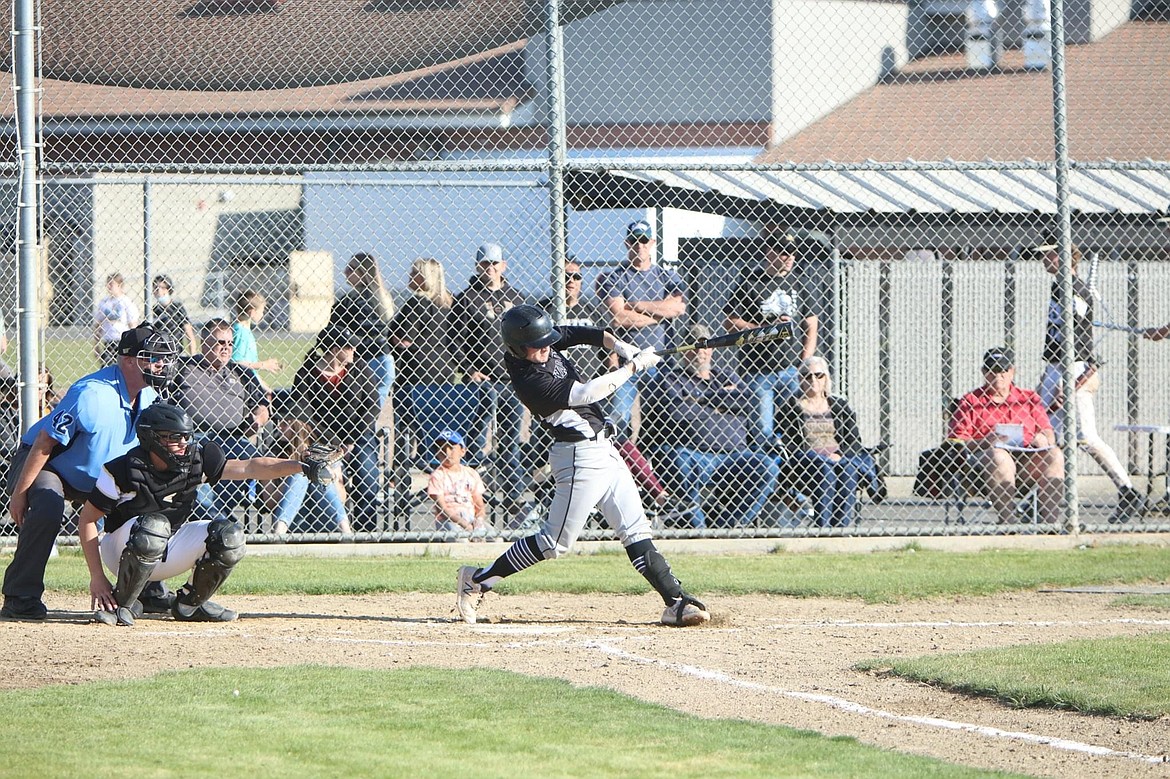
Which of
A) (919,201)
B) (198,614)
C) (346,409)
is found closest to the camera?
(198,614)

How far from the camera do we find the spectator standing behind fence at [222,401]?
9.55 metres

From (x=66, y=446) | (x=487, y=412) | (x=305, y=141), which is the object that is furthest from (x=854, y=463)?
(x=66, y=446)

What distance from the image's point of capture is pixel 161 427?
6.94m

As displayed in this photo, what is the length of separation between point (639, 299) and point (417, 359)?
4.99 feet

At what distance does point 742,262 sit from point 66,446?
5043mm

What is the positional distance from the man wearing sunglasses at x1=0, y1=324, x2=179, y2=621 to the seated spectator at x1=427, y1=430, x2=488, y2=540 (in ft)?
8.73

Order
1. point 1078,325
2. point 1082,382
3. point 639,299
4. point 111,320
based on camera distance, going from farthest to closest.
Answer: point 111,320 → point 1078,325 → point 1082,382 → point 639,299

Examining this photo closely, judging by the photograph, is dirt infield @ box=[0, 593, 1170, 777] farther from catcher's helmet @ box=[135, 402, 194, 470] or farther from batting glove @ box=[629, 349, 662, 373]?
batting glove @ box=[629, 349, 662, 373]

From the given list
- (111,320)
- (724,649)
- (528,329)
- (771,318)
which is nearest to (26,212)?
(111,320)

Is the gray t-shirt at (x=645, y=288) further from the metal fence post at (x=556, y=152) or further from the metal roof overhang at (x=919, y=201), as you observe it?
the metal roof overhang at (x=919, y=201)

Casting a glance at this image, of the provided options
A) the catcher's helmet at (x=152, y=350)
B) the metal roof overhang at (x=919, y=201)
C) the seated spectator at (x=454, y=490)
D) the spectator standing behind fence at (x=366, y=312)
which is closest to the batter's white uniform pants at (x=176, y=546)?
the catcher's helmet at (x=152, y=350)

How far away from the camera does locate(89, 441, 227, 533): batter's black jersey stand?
23.5 ft

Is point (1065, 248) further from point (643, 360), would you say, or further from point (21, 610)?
point (21, 610)

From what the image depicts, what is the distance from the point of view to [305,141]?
1103cm
